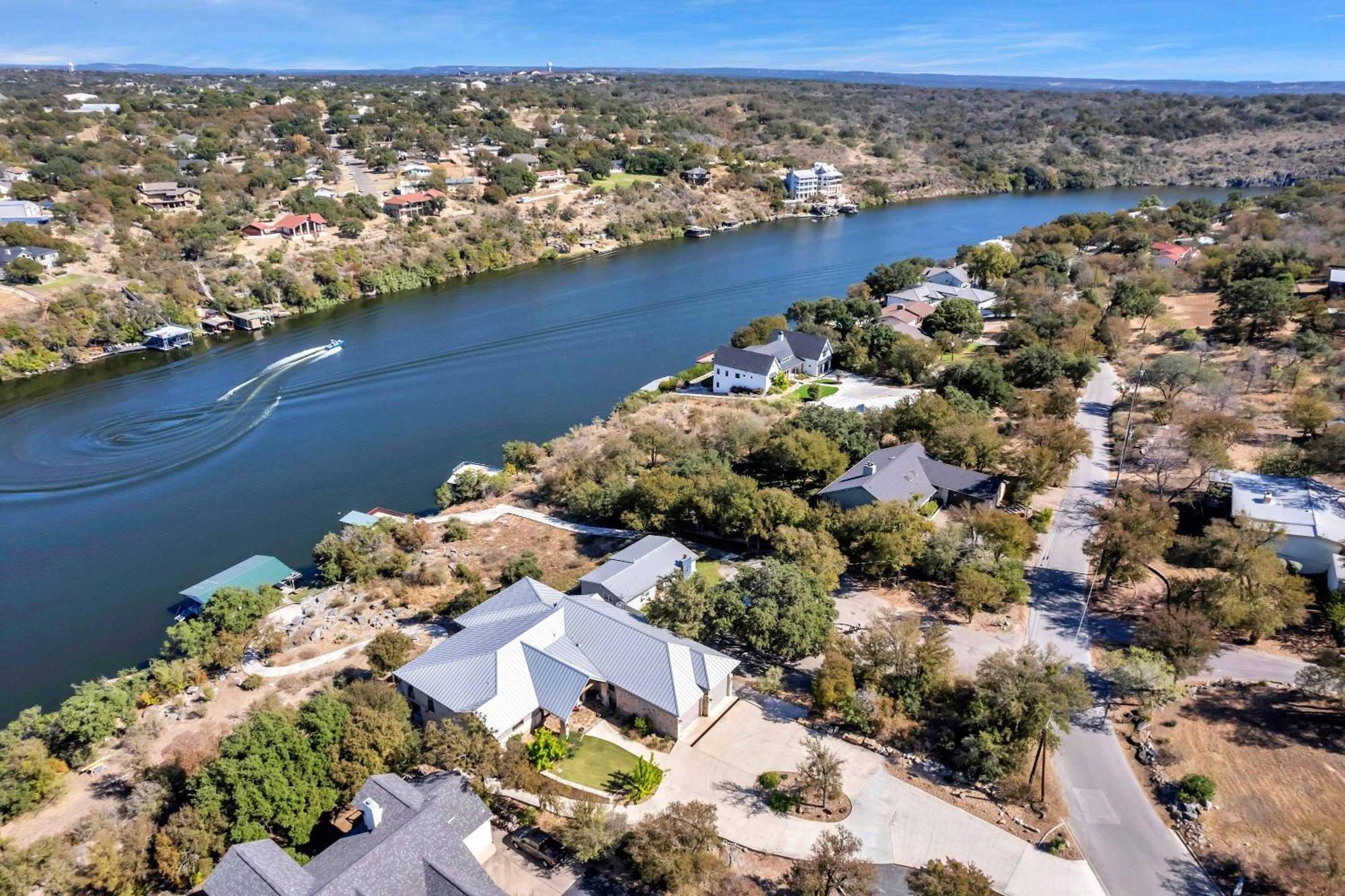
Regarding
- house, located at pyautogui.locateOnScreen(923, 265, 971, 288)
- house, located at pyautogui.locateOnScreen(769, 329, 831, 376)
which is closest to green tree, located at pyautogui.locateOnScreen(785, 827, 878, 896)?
house, located at pyautogui.locateOnScreen(769, 329, 831, 376)

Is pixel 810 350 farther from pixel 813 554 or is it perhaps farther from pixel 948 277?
pixel 813 554

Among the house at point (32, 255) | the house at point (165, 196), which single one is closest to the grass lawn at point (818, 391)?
the house at point (32, 255)

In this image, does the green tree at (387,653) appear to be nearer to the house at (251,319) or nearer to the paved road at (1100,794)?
the paved road at (1100,794)

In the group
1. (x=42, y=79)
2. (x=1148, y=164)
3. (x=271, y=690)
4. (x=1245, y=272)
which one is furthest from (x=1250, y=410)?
(x=42, y=79)

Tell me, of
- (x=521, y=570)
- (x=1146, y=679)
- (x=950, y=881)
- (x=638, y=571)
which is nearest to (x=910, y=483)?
(x=638, y=571)

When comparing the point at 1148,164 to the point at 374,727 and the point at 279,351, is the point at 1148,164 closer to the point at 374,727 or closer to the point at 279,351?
the point at 279,351

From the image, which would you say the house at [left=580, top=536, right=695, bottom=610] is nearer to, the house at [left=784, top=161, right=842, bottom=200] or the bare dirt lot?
the bare dirt lot
